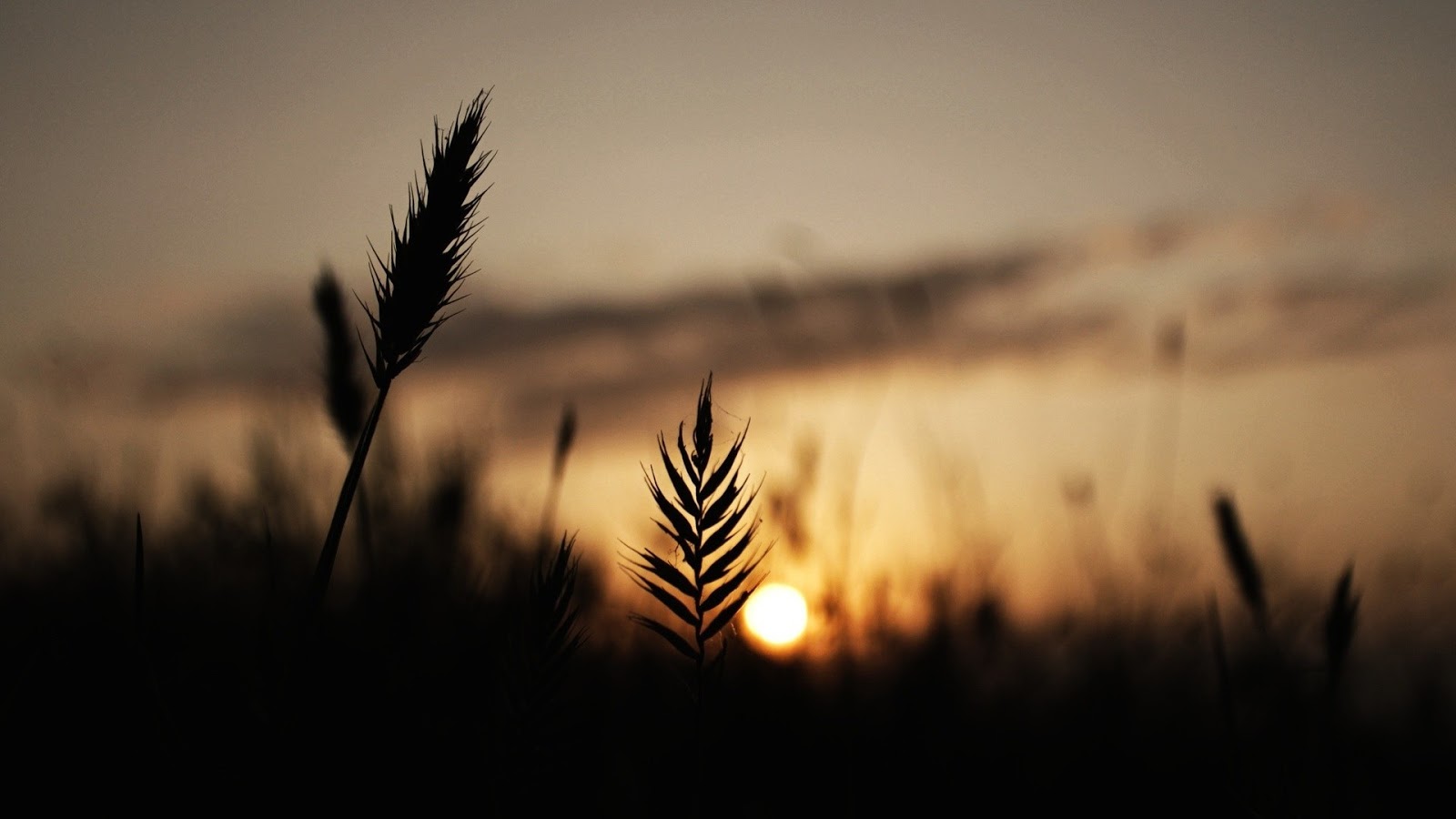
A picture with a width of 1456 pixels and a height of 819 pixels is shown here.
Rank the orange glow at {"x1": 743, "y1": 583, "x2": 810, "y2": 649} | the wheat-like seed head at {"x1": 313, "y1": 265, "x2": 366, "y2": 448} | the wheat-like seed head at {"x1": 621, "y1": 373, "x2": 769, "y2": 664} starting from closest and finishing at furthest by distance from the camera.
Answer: the wheat-like seed head at {"x1": 621, "y1": 373, "x2": 769, "y2": 664}, the wheat-like seed head at {"x1": 313, "y1": 265, "x2": 366, "y2": 448}, the orange glow at {"x1": 743, "y1": 583, "x2": 810, "y2": 649}

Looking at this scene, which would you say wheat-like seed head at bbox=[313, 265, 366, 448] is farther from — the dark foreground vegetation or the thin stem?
the thin stem

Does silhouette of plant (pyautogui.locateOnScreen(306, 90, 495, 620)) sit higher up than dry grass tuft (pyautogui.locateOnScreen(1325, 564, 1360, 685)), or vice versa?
silhouette of plant (pyautogui.locateOnScreen(306, 90, 495, 620))

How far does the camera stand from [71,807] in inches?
66.4

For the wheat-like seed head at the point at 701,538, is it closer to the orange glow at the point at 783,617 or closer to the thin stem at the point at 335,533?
the thin stem at the point at 335,533

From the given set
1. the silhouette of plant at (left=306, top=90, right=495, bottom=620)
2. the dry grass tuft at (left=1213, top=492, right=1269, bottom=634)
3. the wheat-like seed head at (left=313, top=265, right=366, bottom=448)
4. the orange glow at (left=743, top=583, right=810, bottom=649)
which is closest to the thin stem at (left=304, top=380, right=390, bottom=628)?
the silhouette of plant at (left=306, top=90, right=495, bottom=620)

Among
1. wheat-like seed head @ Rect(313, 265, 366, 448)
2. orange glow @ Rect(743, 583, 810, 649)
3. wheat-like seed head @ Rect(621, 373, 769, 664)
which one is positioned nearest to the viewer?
wheat-like seed head @ Rect(621, 373, 769, 664)

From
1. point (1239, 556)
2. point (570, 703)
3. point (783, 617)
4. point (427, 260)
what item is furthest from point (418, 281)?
point (783, 617)

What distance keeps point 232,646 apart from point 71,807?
121 centimetres

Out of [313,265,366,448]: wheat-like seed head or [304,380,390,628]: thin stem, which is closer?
[304,380,390,628]: thin stem

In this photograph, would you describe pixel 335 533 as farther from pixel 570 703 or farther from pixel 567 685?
pixel 567 685

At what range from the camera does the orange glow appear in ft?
8.96

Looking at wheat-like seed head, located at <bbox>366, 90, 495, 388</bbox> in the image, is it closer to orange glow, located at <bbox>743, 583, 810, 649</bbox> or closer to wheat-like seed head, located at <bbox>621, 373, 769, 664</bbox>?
wheat-like seed head, located at <bbox>621, 373, 769, 664</bbox>

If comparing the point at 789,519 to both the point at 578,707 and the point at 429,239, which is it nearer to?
the point at 578,707

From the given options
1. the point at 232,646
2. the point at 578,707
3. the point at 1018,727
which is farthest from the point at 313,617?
the point at 1018,727
